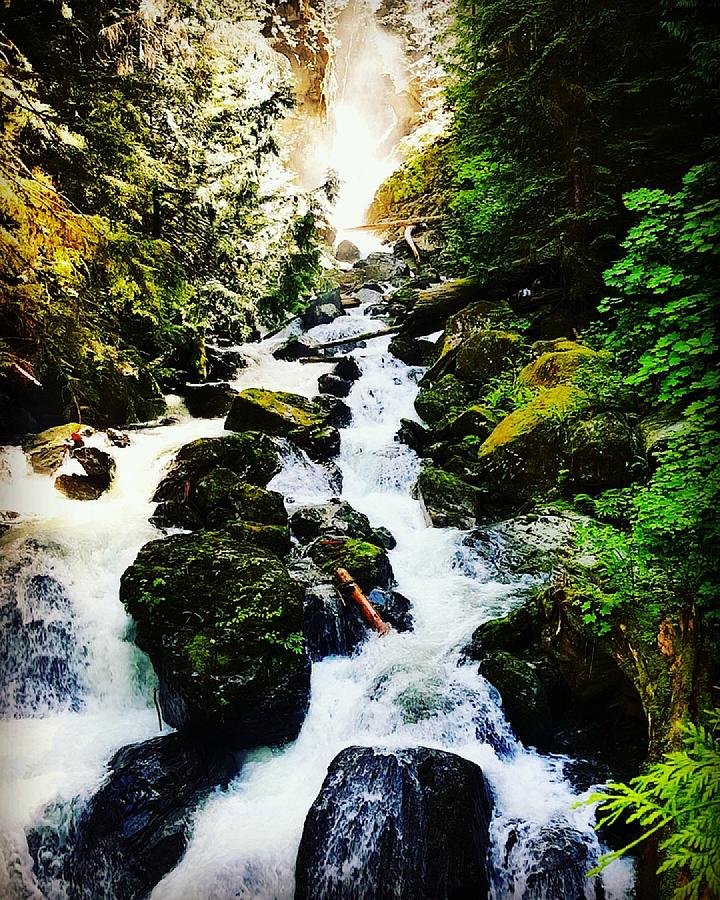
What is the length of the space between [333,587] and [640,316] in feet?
18.1

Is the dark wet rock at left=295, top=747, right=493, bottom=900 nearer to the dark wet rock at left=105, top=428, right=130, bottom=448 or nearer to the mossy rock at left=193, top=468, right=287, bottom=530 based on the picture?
the mossy rock at left=193, top=468, right=287, bottom=530

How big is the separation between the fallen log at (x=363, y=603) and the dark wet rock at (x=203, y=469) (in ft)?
8.52

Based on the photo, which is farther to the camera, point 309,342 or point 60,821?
point 309,342

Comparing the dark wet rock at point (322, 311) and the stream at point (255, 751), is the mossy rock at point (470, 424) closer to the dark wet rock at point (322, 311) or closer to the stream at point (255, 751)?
the stream at point (255, 751)

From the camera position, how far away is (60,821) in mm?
4227

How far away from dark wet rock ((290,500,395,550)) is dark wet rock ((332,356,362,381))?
265 inches

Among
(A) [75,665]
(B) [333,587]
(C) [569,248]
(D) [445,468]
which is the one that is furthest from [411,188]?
(A) [75,665]

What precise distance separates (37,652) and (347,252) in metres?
27.3

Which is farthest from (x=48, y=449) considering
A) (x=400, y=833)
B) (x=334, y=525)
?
(x=400, y=833)

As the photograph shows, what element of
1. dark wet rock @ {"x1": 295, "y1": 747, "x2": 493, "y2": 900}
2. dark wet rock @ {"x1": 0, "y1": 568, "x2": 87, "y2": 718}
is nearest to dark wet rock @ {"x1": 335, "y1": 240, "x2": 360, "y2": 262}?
dark wet rock @ {"x1": 0, "y1": 568, "x2": 87, "y2": 718}

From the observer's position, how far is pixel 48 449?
8.60m

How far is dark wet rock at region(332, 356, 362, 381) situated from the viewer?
14570 millimetres

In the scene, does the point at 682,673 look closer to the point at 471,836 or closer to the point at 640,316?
the point at 471,836

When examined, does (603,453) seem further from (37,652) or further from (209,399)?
(209,399)
